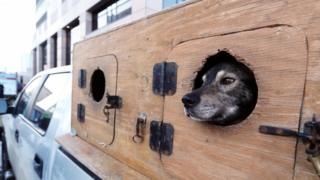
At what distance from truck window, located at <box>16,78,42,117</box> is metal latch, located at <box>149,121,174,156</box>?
7.36ft

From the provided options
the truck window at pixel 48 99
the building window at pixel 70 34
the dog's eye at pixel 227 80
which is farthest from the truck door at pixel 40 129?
the building window at pixel 70 34

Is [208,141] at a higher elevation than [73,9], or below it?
below

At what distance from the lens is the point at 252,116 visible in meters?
0.83

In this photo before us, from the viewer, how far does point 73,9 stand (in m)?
16.0

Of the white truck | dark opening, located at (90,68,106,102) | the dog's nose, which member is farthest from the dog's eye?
dark opening, located at (90,68,106,102)

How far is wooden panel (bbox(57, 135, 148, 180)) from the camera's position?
1297 mm

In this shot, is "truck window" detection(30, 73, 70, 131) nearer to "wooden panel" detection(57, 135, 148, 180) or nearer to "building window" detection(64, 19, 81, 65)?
"wooden panel" detection(57, 135, 148, 180)

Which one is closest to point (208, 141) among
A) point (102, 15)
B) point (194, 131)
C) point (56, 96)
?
point (194, 131)

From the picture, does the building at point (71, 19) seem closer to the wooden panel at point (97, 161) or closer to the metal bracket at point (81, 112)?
the metal bracket at point (81, 112)

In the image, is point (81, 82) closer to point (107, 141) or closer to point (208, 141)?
point (107, 141)

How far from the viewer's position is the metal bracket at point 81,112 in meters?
1.84

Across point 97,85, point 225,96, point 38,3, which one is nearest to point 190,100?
point 225,96

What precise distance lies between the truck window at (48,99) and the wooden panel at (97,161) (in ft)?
1.98

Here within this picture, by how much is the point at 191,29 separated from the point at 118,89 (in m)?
0.57
